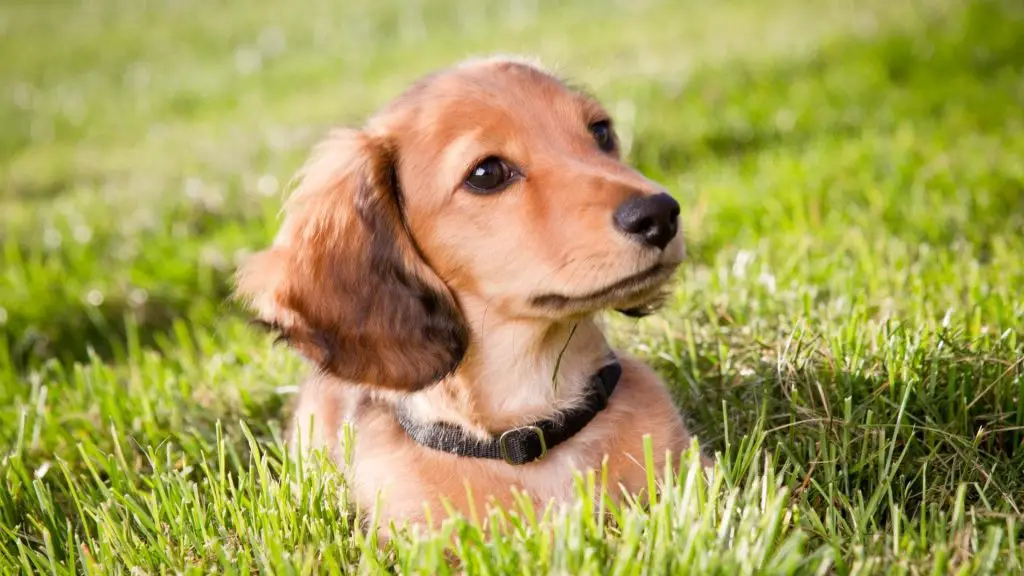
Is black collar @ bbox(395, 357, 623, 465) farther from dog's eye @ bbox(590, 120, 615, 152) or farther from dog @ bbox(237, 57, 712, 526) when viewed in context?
dog's eye @ bbox(590, 120, 615, 152)

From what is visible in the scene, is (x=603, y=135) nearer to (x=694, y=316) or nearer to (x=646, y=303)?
(x=646, y=303)

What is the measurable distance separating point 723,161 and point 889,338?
3297mm

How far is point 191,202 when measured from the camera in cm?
612

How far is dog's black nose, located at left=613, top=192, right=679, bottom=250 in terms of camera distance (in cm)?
213

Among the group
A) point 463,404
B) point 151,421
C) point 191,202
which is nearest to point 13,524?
point 151,421

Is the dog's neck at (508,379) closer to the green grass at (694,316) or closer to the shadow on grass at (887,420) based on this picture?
the green grass at (694,316)

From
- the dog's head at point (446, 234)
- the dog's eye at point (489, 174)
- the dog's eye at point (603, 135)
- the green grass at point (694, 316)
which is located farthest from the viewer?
the dog's eye at point (603, 135)

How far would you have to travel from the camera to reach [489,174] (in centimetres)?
240

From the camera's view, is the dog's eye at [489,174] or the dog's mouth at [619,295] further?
the dog's eye at [489,174]

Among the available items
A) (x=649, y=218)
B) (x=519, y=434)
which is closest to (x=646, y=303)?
(x=649, y=218)

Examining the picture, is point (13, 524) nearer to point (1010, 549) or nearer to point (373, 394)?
point (373, 394)

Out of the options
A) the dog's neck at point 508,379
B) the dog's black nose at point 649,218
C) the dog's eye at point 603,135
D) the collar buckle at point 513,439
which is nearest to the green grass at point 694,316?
the collar buckle at point 513,439

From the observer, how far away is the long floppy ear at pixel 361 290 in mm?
2406

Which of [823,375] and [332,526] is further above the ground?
[823,375]
